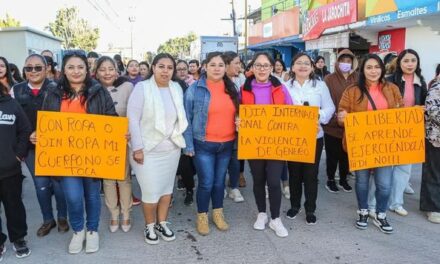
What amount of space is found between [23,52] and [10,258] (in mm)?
12754

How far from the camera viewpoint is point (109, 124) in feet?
13.1

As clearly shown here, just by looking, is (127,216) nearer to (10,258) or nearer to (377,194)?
(10,258)

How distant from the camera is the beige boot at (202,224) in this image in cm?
449

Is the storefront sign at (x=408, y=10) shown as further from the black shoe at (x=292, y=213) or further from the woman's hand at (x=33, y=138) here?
the woman's hand at (x=33, y=138)

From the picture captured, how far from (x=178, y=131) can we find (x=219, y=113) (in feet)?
1.51

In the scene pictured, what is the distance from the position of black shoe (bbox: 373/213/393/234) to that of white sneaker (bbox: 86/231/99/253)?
2971 millimetres

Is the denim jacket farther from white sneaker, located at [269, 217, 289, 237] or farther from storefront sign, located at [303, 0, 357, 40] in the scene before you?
storefront sign, located at [303, 0, 357, 40]

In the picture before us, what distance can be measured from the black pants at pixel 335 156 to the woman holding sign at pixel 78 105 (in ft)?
10.8

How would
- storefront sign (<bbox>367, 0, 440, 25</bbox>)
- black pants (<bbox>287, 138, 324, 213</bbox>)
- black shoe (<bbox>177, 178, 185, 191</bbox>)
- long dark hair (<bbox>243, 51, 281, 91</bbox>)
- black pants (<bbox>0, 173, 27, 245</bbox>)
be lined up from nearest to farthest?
black pants (<bbox>0, 173, 27, 245</bbox>)
long dark hair (<bbox>243, 51, 281, 91</bbox>)
black pants (<bbox>287, 138, 324, 213</bbox>)
black shoe (<bbox>177, 178, 185, 191</bbox>)
storefront sign (<bbox>367, 0, 440, 25</bbox>)

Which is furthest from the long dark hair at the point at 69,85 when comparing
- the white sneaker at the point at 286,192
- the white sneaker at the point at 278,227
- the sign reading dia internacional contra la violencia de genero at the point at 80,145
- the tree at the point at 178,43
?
the tree at the point at 178,43

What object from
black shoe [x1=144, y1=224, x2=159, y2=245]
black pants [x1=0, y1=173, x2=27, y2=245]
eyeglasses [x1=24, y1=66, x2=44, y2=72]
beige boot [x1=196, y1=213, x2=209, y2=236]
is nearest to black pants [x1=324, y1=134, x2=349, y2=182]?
beige boot [x1=196, y1=213, x2=209, y2=236]

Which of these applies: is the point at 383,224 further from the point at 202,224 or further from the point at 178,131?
the point at 178,131

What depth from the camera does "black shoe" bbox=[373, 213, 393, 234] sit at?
4.43 meters

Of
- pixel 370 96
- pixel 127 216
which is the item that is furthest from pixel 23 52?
pixel 370 96
